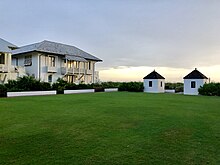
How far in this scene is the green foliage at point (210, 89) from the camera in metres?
27.2

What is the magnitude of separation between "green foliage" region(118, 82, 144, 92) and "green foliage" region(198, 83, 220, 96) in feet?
29.3

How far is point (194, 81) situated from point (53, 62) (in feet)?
64.1

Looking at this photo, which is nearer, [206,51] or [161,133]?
[161,133]

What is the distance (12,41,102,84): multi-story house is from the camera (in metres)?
29.0

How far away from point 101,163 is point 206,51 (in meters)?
22.1

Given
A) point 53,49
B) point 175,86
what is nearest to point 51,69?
point 53,49

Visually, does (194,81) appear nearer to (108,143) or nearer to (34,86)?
(34,86)

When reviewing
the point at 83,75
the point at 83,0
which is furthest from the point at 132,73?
the point at 83,0

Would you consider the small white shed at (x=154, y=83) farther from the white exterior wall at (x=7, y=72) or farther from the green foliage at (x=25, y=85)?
the white exterior wall at (x=7, y=72)

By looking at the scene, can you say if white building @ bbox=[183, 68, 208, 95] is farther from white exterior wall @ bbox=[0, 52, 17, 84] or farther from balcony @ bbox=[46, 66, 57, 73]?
white exterior wall @ bbox=[0, 52, 17, 84]

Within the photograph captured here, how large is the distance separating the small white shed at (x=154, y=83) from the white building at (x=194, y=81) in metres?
4.14

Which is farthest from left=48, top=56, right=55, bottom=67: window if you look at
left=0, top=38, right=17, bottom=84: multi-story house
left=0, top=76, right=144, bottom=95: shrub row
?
left=0, top=38, right=17, bottom=84: multi-story house

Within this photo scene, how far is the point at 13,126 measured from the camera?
6941mm

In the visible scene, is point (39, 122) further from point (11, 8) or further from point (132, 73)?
point (132, 73)
